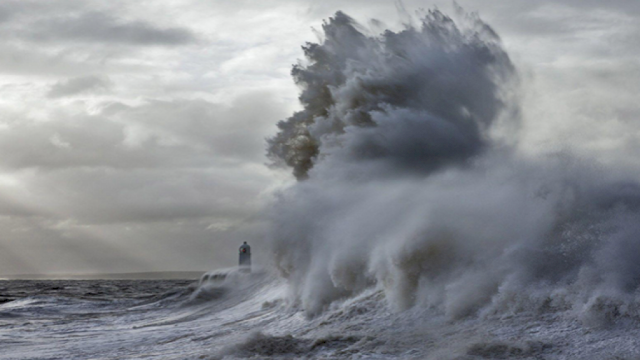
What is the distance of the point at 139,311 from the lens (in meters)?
23.5

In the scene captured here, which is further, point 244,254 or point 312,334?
point 244,254

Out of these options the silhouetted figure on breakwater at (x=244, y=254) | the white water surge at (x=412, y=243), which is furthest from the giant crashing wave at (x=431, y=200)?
the silhouetted figure on breakwater at (x=244, y=254)

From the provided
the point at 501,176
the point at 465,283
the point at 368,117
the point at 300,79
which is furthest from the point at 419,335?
the point at 300,79

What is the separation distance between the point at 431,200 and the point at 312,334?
3.43 meters

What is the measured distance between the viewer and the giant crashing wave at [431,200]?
878 cm

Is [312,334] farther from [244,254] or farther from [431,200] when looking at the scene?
[244,254]

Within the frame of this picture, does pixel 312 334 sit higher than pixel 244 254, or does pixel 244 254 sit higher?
pixel 244 254

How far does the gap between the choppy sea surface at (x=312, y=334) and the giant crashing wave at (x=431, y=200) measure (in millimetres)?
340

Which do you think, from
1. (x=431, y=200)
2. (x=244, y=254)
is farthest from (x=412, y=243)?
(x=244, y=254)

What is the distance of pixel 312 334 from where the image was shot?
427 inches

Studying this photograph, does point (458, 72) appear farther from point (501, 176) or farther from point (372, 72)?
point (501, 176)

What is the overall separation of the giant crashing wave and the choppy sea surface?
340mm

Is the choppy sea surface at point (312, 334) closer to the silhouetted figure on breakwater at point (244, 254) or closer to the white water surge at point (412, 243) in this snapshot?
the white water surge at point (412, 243)

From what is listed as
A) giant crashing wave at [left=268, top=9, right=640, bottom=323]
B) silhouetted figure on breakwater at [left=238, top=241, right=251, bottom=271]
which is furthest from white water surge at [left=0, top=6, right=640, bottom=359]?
silhouetted figure on breakwater at [left=238, top=241, right=251, bottom=271]
